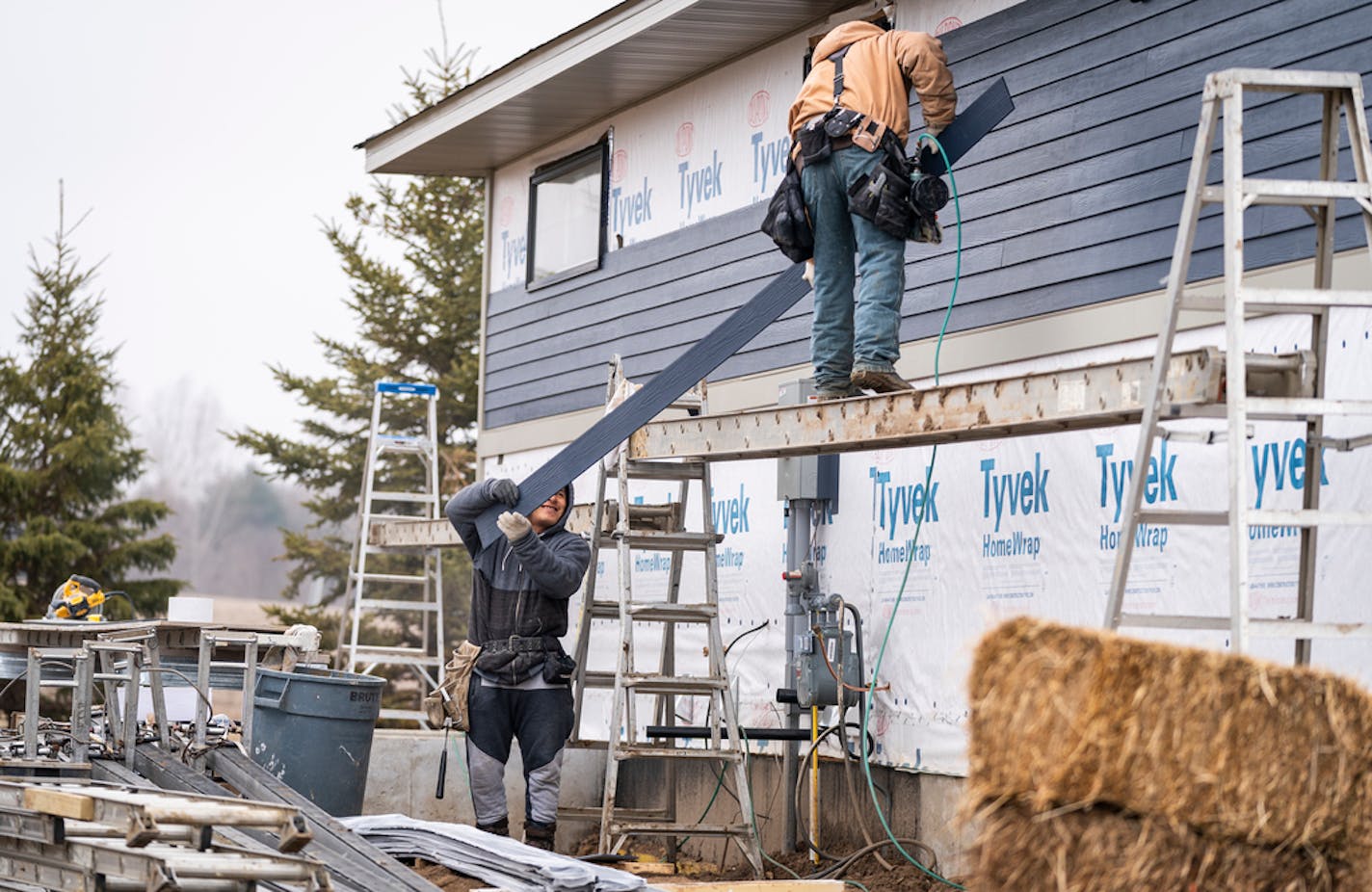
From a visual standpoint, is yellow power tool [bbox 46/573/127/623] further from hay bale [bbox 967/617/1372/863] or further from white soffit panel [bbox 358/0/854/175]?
hay bale [bbox 967/617/1372/863]

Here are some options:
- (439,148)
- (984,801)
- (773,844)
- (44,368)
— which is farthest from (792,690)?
(44,368)

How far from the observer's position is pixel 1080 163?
7914 millimetres

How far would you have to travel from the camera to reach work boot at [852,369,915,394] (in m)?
6.79

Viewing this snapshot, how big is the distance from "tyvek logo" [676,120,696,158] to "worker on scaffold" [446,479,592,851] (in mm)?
3805

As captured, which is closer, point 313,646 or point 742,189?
point 313,646

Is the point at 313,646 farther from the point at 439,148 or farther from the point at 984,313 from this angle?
the point at 439,148

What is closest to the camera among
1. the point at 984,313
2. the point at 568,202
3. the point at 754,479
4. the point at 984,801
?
the point at 984,801

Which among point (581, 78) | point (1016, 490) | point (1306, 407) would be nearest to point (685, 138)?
point (581, 78)

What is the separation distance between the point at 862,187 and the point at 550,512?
2585mm

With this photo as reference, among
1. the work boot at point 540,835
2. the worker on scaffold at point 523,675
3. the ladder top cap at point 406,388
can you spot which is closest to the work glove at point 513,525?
the worker on scaffold at point 523,675

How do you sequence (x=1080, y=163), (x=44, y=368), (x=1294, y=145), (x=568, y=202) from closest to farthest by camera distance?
(x=1294, y=145) → (x=1080, y=163) → (x=568, y=202) → (x=44, y=368)

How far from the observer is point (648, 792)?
436 inches

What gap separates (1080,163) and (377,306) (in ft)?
67.1

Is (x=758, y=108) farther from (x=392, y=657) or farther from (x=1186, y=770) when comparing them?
(x=1186, y=770)
